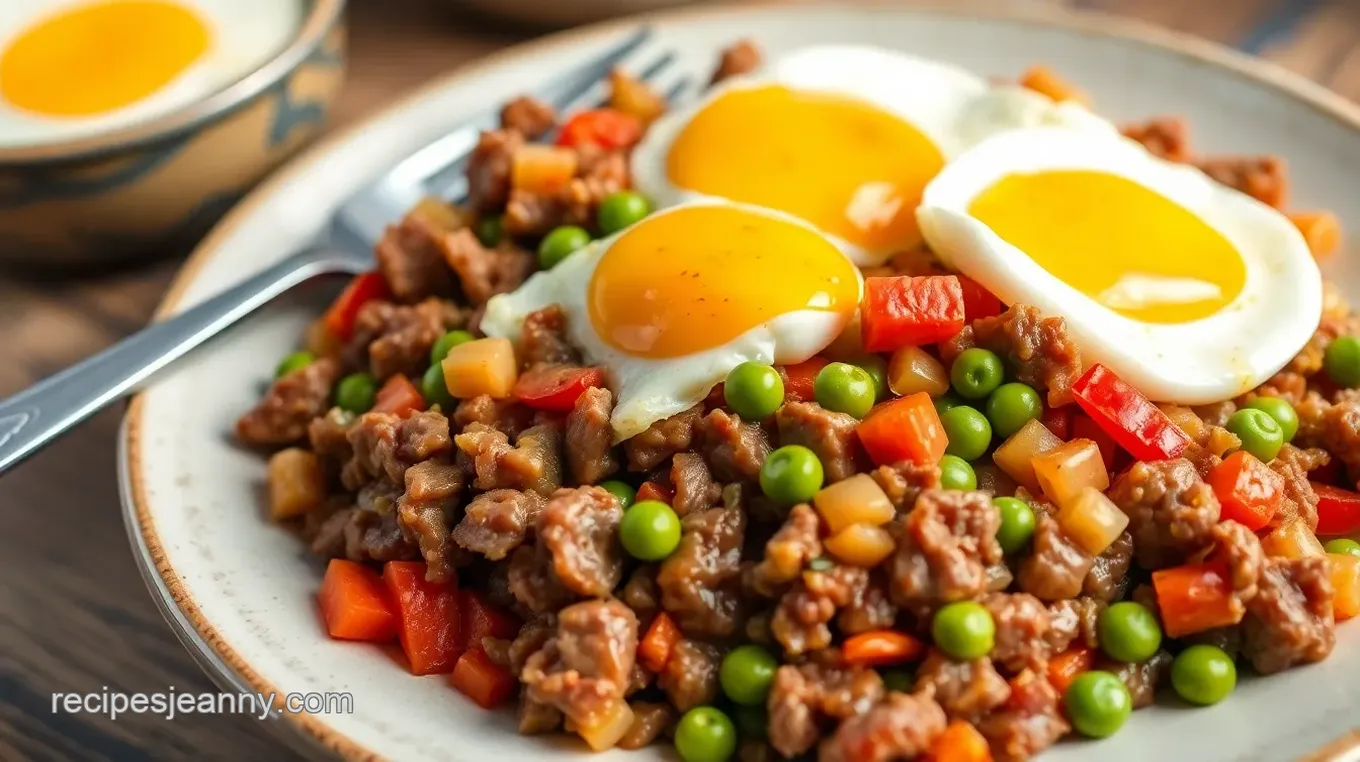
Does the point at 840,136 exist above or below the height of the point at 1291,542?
above

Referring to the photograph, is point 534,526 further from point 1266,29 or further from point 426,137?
point 1266,29

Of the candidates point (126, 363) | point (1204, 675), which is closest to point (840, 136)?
point (1204, 675)

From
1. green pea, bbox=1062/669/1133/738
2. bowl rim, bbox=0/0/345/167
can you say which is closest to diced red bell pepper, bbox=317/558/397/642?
green pea, bbox=1062/669/1133/738

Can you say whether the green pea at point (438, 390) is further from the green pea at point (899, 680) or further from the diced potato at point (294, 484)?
the green pea at point (899, 680)

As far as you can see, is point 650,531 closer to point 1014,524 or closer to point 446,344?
point 1014,524

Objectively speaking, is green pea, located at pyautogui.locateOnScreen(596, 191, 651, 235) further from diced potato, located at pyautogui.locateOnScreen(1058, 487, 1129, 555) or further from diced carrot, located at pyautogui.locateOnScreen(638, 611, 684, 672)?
diced potato, located at pyautogui.locateOnScreen(1058, 487, 1129, 555)

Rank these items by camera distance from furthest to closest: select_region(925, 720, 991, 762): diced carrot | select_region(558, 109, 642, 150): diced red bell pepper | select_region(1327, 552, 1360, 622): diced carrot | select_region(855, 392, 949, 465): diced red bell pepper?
select_region(558, 109, 642, 150): diced red bell pepper → select_region(855, 392, 949, 465): diced red bell pepper → select_region(1327, 552, 1360, 622): diced carrot → select_region(925, 720, 991, 762): diced carrot

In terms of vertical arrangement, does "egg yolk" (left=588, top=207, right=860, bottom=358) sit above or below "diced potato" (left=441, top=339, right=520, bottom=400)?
above
